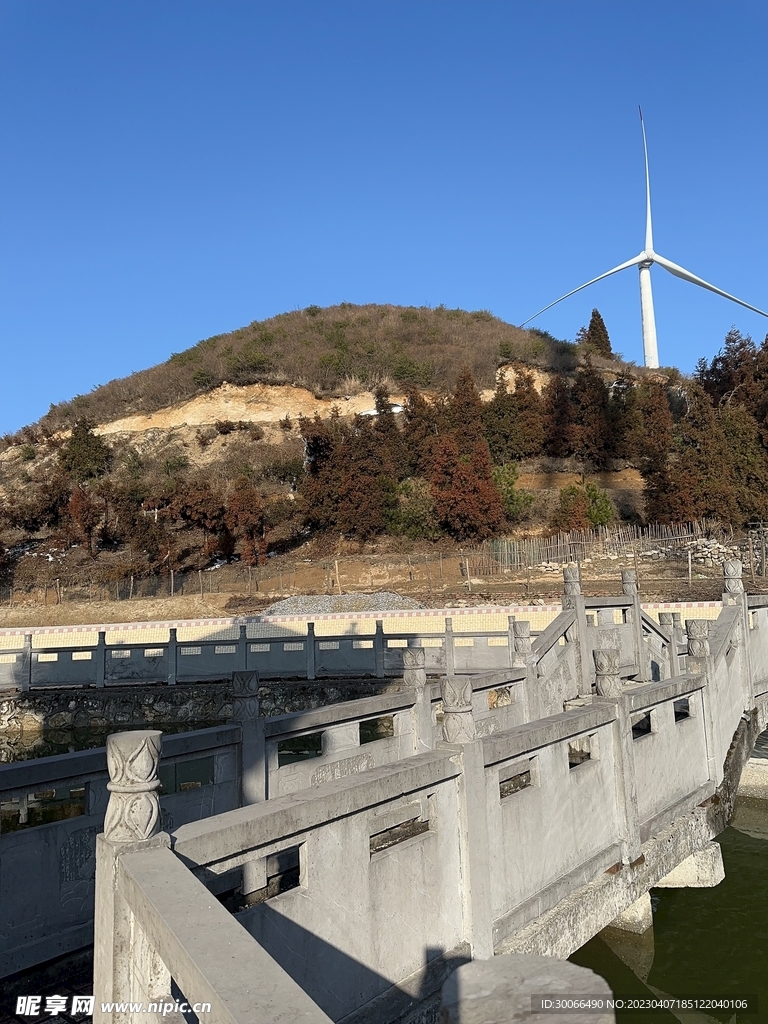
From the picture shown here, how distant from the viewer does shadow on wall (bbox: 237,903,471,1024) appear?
12.7 ft

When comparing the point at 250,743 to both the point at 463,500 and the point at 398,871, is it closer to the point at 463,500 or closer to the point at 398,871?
the point at 398,871

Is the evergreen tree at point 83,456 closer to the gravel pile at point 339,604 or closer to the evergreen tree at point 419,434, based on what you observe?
the evergreen tree at point 419,434

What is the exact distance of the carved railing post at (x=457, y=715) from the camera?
4.95m

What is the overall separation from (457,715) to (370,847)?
1066mm

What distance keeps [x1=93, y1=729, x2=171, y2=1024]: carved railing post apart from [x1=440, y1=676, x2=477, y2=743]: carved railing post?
2.12 meters

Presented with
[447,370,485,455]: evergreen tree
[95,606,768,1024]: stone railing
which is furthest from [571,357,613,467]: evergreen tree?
[95,606,768,1024]: stone railing

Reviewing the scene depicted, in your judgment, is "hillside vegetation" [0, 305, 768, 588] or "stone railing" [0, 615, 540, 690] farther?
"hillside vegetation" [0, 305, 768, 588]

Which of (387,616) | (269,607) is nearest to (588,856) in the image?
(387,616)

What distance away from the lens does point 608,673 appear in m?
6.74

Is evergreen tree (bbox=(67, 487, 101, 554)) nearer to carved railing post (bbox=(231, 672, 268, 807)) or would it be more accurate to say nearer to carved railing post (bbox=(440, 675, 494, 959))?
carved railing post (bbox=(231, 672, 268, 807))

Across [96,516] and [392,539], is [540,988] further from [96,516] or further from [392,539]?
[96,516]

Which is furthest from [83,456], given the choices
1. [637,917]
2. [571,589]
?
[637,917]

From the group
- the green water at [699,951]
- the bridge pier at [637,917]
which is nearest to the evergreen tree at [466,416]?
the green water at [699,951]

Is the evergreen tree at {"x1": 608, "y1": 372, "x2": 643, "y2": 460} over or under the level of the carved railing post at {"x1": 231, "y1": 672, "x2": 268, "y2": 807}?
over
